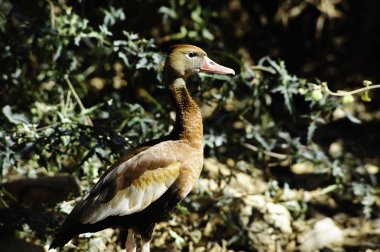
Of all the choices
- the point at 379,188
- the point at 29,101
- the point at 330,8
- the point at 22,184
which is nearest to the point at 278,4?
the point at 330,8

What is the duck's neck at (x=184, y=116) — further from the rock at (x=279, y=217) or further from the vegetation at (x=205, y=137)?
the rock at (x=279, y=217)

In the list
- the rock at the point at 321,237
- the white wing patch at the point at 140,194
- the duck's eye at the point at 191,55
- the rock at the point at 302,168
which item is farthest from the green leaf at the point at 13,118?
the rock at the point at 302,168

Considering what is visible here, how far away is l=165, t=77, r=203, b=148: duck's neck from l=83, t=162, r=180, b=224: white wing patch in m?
0.23

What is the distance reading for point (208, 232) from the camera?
19.4 ft

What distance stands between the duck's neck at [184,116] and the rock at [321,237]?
5.38 ft

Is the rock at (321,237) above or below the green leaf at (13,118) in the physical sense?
below

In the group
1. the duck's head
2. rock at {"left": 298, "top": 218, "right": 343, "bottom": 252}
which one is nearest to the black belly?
the duck's head

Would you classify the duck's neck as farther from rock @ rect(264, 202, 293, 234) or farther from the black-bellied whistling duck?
rock @ rect(264, 202, 293, 234)

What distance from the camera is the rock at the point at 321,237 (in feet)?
19.1

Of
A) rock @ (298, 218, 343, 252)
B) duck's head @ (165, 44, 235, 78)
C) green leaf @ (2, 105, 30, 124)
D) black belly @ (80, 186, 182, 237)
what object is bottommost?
black belly @ (80, 186, 182, 237)

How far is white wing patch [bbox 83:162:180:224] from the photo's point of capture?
14.7 ft

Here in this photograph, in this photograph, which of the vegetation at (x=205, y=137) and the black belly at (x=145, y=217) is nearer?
the black belly at (x=145, y=217)

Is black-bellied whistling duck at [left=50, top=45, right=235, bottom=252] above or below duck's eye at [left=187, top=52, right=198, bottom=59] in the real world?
below

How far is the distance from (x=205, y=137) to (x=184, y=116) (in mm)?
1134
